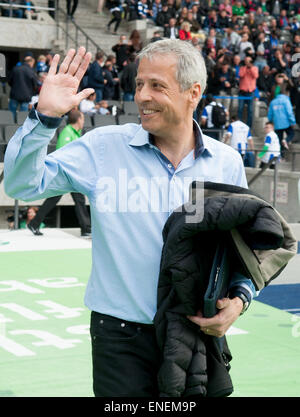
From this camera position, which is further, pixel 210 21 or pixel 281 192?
pixel 210 21

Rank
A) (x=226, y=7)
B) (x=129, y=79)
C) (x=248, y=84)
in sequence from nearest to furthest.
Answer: (x=129, y=79)
(x=248, y=84)
(x=226, y=7)

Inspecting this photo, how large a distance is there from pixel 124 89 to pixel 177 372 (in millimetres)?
16885

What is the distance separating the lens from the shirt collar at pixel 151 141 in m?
3.22

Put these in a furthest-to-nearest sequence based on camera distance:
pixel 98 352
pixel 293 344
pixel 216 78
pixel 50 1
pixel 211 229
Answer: pixel 50 1
pixel 216 78
pixel 293 344
pixel 98 352
pixel 211 229

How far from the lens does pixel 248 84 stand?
20.8m

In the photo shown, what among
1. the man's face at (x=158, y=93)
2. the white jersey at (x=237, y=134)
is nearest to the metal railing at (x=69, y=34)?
the white jersey at (x=237, y=134)

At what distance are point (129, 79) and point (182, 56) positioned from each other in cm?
1628

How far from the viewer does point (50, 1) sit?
24.4 m

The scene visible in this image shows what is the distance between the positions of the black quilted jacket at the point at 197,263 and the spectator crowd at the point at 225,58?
1432cm

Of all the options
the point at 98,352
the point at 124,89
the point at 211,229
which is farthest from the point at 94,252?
the point at 124,89

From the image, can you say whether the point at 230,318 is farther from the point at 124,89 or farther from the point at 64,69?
the point at 124,89

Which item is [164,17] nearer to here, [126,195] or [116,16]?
[116,16]

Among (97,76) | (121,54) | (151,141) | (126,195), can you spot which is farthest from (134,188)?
(121,54)

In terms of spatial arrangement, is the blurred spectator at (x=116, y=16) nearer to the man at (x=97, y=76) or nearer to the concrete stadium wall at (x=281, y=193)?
the man at (x=97, y=76)
